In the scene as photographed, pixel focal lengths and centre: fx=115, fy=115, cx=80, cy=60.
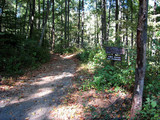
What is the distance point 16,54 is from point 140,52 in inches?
323

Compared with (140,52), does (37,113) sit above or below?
below

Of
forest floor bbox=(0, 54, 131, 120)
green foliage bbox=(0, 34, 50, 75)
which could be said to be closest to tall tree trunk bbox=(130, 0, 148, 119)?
forest floor bbox=(0, 54, 131, 120)

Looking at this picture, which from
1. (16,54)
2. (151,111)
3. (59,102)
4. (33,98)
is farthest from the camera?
(16,54)

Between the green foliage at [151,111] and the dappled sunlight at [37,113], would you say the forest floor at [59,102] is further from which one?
the green foliage at [151,111]

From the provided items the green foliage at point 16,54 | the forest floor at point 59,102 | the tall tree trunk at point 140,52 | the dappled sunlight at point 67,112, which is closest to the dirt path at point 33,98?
the forest floor at point 59,102

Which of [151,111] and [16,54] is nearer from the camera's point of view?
[151,111]

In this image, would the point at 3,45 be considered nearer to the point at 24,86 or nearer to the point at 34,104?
the point at 24,86

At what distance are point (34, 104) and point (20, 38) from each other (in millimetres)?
6722

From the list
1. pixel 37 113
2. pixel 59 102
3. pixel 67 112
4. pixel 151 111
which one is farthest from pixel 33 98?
pixel 151 111

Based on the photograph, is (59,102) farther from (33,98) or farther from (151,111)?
(151,111)

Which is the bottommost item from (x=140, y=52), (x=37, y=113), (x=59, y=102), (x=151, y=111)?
(x=37, y=113)

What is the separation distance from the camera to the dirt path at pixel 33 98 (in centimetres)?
401

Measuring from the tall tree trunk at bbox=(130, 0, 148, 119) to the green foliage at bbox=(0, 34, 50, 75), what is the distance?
22.4 feet

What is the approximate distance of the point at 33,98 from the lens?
198 inches
